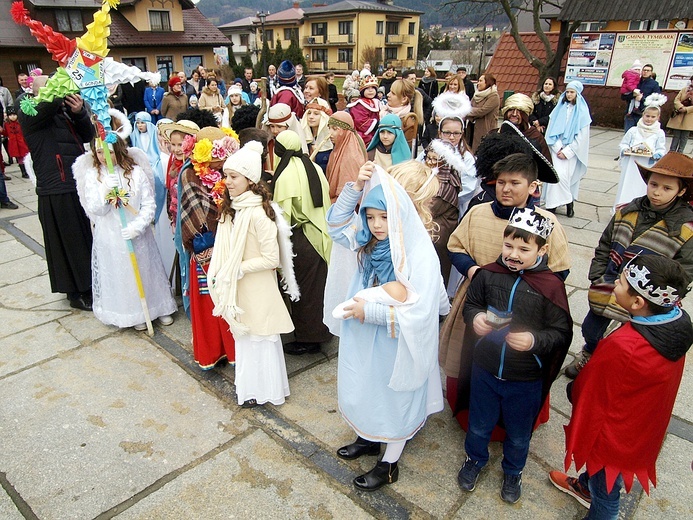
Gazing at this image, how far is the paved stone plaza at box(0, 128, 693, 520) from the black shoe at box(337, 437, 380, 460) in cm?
5

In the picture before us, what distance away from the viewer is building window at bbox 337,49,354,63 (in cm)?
5553

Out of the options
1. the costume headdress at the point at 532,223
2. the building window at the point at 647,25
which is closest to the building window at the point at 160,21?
→ the building window at the point at 647,25

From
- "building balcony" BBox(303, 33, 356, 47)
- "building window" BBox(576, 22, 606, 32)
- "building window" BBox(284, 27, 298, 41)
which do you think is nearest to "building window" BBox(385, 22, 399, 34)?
"building balcony" BBox(303, 33, 356, 47)

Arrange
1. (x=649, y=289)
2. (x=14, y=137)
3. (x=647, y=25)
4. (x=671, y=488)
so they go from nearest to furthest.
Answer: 1. (x=649, y=289)
2. (x=671, y=488)
3. (x=14, y=137)
4. (x=647, y=25)

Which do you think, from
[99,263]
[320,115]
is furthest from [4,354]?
[320,115]

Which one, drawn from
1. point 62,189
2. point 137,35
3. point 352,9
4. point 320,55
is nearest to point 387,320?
point 62,189

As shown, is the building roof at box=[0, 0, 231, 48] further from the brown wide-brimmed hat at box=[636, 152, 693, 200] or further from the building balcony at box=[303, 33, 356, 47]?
the brown wide-brimmed hat at box=[636, 152, 693, 200]

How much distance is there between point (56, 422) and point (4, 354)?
1248 millimetres

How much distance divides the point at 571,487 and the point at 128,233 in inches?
145

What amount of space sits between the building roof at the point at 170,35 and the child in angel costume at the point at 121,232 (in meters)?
29.3

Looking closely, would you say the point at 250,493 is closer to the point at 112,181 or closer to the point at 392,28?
the point at 112,181

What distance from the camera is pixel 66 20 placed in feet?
91.1

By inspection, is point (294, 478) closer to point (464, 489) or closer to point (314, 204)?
point (464, 489)

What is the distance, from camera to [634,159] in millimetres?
6402
